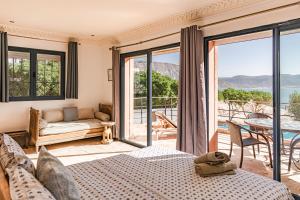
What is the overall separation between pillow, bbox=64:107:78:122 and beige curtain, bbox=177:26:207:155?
9.68 ft

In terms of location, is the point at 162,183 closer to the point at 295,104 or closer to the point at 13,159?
the point at 13,159

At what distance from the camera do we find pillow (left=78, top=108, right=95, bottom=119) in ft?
18.9

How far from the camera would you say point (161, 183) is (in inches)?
71.9

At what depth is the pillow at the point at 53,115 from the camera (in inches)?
203

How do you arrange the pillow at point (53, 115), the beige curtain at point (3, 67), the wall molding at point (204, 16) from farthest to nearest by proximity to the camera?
the pillow at point (53, 115)
the beige curtain at point (3, 67)
the wall molding at point (204, 16)

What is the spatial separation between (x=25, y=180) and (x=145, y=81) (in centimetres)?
392

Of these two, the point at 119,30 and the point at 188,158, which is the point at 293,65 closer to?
the point at 188,158

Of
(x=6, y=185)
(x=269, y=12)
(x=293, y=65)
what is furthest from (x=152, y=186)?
(x=269, y=12)

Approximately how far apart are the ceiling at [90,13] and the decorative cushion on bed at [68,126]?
204 centimetres

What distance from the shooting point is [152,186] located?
5.80ft

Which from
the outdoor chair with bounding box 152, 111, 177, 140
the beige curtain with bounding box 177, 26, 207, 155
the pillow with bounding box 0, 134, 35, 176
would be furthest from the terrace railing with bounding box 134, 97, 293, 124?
the pillow with bounding box 0, 134, 35, 176

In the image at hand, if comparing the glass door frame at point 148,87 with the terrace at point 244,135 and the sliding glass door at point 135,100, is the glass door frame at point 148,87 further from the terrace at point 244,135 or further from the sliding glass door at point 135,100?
the terrace at point 244,135

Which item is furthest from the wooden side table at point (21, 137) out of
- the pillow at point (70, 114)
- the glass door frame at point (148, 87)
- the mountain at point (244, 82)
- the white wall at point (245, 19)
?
the mountain at point (244, 82)

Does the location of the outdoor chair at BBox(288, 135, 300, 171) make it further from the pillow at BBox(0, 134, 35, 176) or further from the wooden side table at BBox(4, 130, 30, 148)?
the wooden side table at BBox(4, 130, 30, 148)
